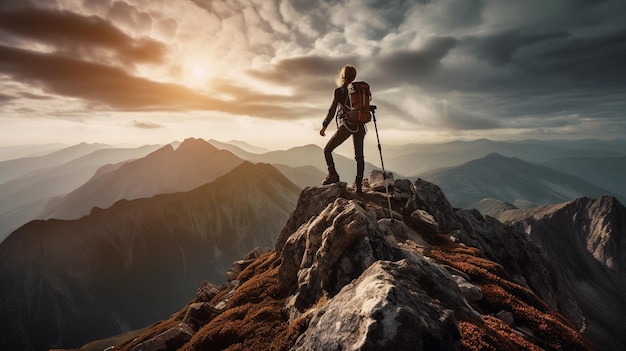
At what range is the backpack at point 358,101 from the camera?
16.7 m

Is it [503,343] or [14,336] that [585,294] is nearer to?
[503,343]

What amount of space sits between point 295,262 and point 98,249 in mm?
223408

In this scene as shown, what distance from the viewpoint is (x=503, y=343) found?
9.27m

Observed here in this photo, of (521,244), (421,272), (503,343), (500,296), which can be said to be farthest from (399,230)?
(521,244)

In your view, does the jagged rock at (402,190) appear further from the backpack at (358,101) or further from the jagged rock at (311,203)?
the backpack at (358,101)

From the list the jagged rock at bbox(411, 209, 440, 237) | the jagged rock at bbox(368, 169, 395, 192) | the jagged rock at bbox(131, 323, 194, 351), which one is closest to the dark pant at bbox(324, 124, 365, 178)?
the jagged rock at bbox(411, 209, 440, 237)

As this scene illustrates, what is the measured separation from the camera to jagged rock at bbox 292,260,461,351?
21.1 ft


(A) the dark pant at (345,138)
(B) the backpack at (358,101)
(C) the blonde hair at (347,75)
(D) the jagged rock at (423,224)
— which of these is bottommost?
(D) the jagged rock at (423,224)

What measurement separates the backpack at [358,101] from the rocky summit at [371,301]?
17.0 feet

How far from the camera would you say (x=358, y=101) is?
16781mm

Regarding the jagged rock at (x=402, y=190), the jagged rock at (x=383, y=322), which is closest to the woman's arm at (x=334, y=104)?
the jagged rock at (x=383, y=322)

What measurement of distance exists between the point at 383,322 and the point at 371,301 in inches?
24.5

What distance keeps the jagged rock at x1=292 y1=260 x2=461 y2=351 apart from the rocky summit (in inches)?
0.9

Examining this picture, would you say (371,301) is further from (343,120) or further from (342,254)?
(343,120)
